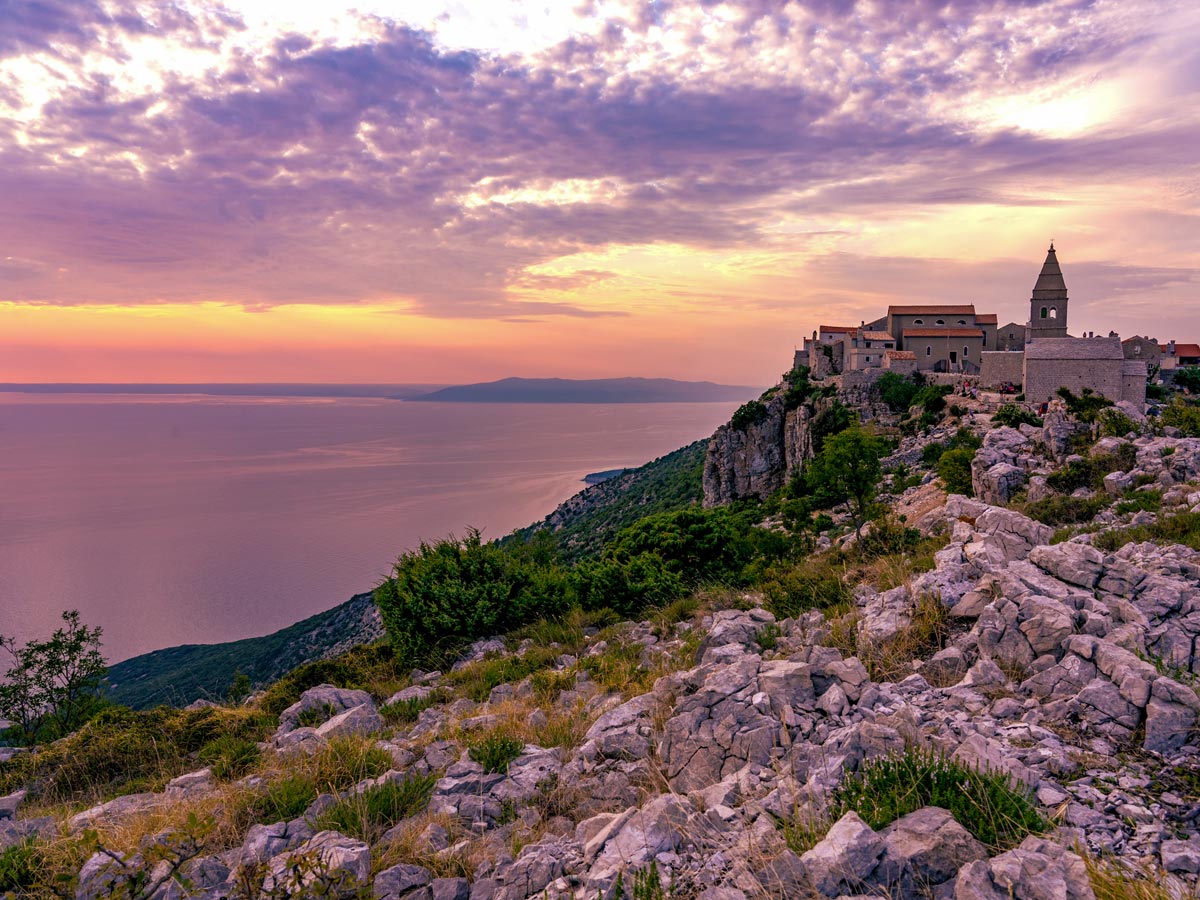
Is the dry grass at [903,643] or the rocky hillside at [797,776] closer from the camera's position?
the rocky hillside at [797,776]

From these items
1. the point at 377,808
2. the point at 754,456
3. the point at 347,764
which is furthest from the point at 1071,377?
the point at 377,808

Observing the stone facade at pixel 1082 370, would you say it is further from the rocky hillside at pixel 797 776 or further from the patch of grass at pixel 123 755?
the patch of grass at pixel 123 755

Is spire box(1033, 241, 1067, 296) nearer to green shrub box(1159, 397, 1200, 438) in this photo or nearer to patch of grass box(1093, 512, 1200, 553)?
green shrub box(1159, 397, 1200, 438)

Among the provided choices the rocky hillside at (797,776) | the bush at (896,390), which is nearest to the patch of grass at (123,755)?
the rocky hillside at (797,776)

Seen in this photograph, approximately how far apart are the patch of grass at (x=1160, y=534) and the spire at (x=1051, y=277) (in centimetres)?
5192

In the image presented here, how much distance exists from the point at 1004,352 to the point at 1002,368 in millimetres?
1945

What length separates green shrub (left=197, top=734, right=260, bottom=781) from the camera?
23.2 ft

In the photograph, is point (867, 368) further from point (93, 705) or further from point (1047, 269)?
point (93, 705)

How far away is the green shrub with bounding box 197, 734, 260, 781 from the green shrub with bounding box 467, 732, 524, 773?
2945 mm

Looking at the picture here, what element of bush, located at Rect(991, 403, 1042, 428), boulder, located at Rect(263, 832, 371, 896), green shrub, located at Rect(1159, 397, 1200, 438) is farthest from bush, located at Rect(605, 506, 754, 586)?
bush, located at Rect(991, 403, 1042, 428)

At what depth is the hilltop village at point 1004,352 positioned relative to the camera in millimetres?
33312

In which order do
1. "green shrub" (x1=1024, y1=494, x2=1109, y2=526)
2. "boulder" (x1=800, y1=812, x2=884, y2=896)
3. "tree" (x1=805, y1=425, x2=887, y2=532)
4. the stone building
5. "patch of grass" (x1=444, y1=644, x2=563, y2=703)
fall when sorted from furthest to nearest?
the stone building < "tree" (x1=805, y1=425, x2=887, y2=532) < "green shrub" (x1=1024, y1=494, x2=1109, y2=526) < "patch of grass" (x1=444, y1=644, x2=563, y2=703) < "boulder" (x1=800, y1=812, x2=884, y2=896)

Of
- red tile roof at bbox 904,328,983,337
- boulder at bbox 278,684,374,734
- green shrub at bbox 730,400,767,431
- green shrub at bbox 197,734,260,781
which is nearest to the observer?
green shrub at bbox 197,734,260,781

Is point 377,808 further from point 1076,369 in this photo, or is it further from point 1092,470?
point 1076,369
